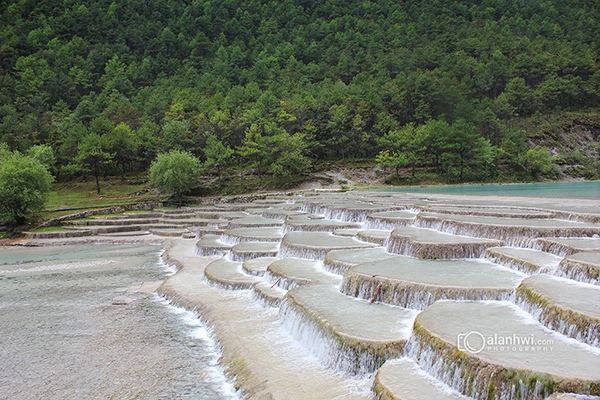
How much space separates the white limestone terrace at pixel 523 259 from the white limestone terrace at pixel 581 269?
468mm

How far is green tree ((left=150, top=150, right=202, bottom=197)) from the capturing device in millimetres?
56906

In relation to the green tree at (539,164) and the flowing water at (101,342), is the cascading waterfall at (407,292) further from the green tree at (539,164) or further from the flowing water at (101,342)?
the green tree at (539,164)

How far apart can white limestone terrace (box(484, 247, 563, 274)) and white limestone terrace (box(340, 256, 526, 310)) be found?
34cm

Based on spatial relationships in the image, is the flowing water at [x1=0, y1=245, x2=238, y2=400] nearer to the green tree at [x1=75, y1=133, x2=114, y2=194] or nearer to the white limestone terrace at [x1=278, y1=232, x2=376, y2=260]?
the white limestone terrace at [x1=278, y1=232, x2=376, y2=260]

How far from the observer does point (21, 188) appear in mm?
41750

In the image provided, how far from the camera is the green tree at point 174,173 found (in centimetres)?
5691

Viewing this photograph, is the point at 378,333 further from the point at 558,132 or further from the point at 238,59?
the point at 238,59

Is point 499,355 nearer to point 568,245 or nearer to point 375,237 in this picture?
point 568,245

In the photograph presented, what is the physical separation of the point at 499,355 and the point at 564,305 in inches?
108

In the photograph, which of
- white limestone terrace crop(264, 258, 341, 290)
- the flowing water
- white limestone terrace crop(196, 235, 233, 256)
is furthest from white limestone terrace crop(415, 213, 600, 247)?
the flowing water

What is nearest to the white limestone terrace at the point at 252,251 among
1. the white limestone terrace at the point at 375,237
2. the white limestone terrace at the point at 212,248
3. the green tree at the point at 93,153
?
the white limestone terrace at the point at 212,248

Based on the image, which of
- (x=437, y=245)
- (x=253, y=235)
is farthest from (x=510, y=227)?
(x=253, y=235)

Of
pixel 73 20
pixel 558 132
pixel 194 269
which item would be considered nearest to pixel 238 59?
pixel 73 20

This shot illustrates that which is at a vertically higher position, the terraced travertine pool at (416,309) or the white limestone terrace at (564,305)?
the white limestone terrace at (564,305)
